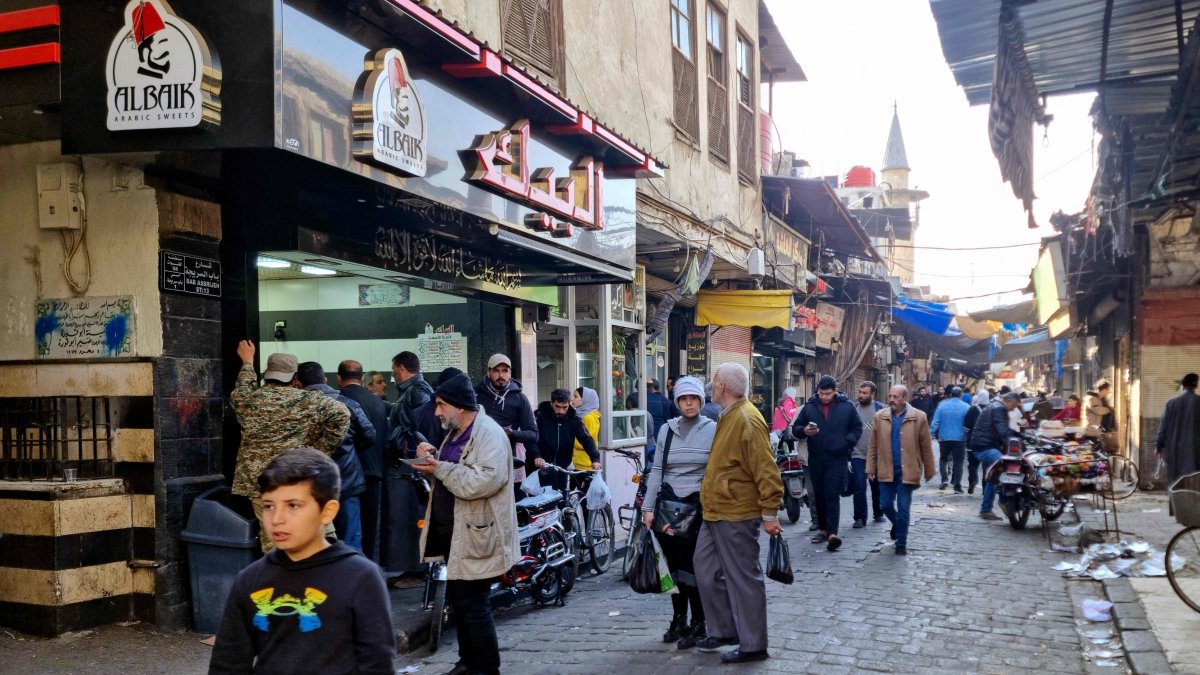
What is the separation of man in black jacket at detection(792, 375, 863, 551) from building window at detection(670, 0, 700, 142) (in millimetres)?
5081

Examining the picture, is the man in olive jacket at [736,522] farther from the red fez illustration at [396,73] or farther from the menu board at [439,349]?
the menu board at [439,349]

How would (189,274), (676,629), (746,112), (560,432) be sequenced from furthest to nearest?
1. (746,112)
2. (560,432)
3. (676,629)
4. (189,274)

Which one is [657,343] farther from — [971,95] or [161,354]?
[161,354]

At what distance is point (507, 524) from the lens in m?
5.68

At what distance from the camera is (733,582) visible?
6.21 m

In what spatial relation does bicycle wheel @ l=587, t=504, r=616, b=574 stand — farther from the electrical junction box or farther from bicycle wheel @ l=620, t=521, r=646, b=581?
the electrical junction box

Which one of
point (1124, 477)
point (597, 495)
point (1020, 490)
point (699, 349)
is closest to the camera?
point (597, 495)

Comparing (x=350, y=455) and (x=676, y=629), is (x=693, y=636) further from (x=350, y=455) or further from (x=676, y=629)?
(x=350, y=455)

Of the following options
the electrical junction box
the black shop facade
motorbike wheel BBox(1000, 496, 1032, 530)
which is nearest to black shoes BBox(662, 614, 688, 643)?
the black shop facade

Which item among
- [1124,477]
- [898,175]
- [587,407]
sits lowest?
[1124,477]

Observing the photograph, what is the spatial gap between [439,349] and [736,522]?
534cm

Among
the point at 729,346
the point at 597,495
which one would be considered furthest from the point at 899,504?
the point at 729,346

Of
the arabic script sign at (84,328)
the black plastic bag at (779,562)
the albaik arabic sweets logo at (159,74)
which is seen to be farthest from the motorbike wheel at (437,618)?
the albaik arabic sweets logo at (159,74)

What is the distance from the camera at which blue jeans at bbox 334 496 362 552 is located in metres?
7.29
